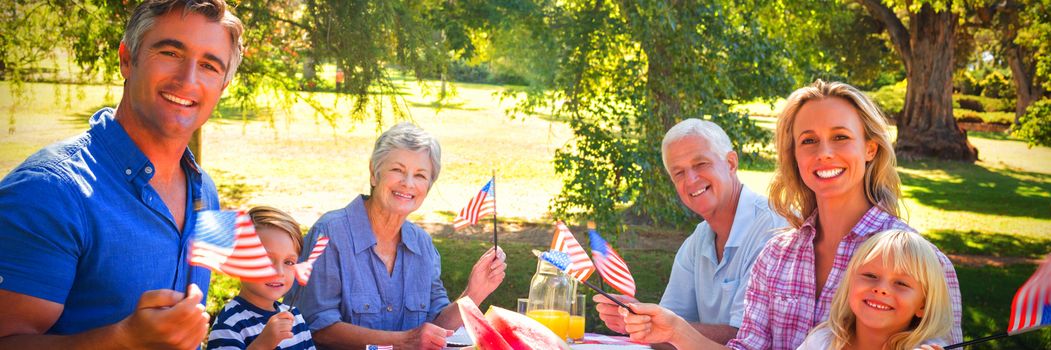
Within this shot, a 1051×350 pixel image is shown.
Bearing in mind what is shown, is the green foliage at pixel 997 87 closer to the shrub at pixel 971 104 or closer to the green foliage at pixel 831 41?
the shrub at pixel 971 104

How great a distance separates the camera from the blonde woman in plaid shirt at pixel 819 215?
3312mm

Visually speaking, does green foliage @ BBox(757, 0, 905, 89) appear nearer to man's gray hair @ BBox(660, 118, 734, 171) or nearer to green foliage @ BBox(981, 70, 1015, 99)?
green foliage @ BBox(981, 70, 1015, 99)

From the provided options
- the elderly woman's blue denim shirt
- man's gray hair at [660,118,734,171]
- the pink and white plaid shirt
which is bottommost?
the elderly woman's blue denim shirt

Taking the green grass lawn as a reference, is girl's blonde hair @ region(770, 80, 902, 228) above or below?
above

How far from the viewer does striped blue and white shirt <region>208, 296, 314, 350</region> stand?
3.35 meters

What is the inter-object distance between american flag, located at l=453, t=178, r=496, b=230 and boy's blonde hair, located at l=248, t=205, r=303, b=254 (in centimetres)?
75

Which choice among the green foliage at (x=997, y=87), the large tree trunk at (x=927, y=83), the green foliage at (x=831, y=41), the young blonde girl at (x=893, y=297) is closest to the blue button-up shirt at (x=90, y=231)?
the young blonde girl at (x=893, y=297)

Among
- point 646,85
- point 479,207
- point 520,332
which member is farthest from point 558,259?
point 646,85

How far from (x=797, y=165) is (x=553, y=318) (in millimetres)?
1114

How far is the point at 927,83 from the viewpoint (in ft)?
79.6

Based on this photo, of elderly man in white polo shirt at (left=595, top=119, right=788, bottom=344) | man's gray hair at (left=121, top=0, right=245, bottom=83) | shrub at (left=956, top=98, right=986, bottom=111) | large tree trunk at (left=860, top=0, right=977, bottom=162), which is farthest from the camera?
shrub at (left=956, top=98, right=986, bottom=111)

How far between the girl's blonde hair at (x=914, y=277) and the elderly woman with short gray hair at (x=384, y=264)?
164cm

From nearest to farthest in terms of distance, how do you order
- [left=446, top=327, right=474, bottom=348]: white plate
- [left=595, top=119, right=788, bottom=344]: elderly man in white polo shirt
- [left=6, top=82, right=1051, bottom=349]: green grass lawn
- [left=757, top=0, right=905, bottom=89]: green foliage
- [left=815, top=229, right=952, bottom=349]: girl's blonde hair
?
[left=815, top=229, right=952, bottom=349]: girl's blonde hair
[left=446, top=327, right=474, bottom=348]: white plate
[left=595, top=119, right=788, bottom=344]: elderly man in white polo shirt
[left=6, top=82, right=1051, bottom=349]: green grass lawn
[left=757, top=0, right=905, bottom=89]: green foliage

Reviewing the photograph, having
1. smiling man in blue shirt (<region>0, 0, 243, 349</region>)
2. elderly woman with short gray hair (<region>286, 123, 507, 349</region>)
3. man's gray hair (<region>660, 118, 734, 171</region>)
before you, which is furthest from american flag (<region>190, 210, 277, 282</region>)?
man's gray hair (<region>660, 118, 734, 171</region>)
